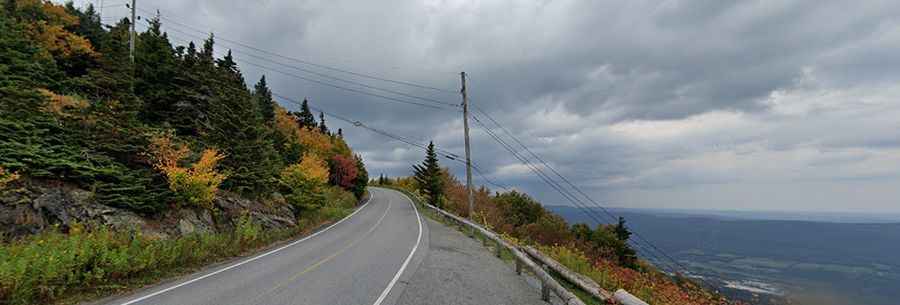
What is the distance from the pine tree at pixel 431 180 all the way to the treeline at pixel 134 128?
1366cm

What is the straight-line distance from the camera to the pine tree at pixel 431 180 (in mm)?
37656

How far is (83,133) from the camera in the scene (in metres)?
13.6

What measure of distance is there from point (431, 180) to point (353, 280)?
28.9 meters

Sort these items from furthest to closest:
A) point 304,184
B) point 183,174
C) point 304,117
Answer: point 304,117, point 304,184, point 183,174

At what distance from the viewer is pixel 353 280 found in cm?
888

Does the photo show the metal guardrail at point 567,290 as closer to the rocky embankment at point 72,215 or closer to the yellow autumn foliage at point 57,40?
the rocky embankment at point 72,215

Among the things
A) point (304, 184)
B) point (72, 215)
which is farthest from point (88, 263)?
point (304, 184)

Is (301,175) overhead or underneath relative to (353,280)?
overhead

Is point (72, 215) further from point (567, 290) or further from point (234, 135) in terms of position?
point (567, 290)

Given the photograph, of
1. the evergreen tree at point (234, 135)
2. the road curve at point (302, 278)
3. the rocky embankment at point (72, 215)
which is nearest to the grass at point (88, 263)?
the rocky embankment at point (72, 215)

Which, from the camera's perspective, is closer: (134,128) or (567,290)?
(567,290)

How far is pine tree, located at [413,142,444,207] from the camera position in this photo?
124 ft

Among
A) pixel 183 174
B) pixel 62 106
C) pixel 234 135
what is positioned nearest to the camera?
pixel 183 174

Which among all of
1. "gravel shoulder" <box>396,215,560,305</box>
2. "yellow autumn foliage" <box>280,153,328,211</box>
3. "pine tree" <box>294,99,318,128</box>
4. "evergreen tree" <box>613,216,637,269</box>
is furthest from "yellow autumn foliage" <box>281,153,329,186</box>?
"pine tree" <box>294,99,318,128</box>
